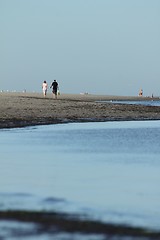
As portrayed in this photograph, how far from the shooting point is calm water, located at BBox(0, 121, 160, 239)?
12.2 m

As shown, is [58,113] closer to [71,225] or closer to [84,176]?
[84,176]

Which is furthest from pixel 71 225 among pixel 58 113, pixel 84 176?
pixel 58 113

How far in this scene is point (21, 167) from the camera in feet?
58.0

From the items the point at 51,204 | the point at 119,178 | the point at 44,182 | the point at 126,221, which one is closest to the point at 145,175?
the point at 119,178

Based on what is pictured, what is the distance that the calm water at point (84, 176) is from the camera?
12156 millimetres

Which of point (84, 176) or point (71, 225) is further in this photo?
point (84, 176)

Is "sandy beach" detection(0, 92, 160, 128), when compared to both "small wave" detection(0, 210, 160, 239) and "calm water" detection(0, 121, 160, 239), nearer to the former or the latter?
"calm water" detection(0, 121, 160, 239)

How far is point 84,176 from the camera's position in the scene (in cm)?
1630

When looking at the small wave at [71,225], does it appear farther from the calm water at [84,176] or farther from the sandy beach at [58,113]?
the sandy beach at [58,113]

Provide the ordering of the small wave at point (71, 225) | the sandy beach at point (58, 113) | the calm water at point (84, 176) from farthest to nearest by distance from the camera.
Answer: the sandy beach at point (58, 113)
the calm water at point (84, 176)
the small wave at point (71, 225)

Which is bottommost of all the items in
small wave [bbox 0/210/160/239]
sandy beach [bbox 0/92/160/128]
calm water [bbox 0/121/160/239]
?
sandy beach [bbox 0/92/160/128]

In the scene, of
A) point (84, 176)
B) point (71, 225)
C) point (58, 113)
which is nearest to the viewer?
point (71, 225)

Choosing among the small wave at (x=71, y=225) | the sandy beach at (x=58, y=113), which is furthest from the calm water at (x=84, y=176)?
the sandy beach at (x=58, y=113)

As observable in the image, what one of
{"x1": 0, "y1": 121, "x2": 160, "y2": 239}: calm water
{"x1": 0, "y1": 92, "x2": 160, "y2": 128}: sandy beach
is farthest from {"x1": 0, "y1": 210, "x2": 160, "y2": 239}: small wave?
{"x1": 0, "y1": 92, "x2": 160, "y2": 128}: sandy beach
